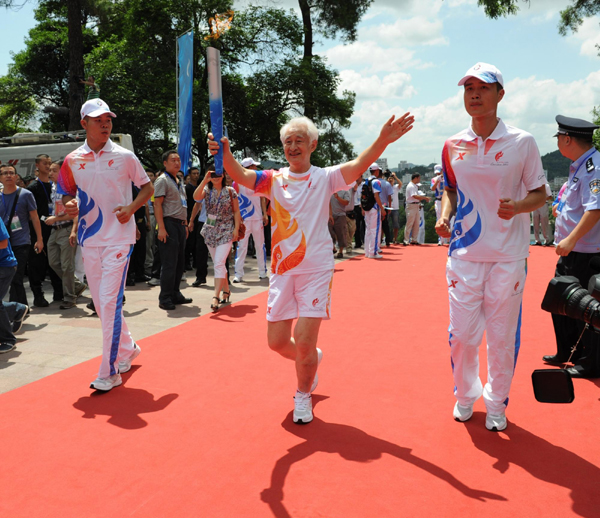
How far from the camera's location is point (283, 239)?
12.6 ft

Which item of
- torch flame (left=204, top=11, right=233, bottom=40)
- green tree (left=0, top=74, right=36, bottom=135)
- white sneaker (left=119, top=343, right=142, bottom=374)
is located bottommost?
white sneaker (left=119, top=343, right=142, bottom=374)

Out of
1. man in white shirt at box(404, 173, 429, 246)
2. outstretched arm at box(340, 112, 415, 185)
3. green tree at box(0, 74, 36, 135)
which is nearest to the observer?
outstretched arm at box(340, 112, 415, 185)

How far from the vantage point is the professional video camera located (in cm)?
287

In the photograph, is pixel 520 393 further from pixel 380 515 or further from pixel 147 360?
pixel 147 360

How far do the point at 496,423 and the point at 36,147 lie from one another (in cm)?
1224

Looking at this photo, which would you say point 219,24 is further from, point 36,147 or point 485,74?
point 485,74

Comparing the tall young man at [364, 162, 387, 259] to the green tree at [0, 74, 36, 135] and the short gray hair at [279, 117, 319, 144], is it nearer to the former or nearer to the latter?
the short gray hair at [279, 117, 319, 144]

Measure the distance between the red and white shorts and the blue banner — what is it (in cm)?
777

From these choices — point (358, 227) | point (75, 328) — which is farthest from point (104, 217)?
point (358, 227)

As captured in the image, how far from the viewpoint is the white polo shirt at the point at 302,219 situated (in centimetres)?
379

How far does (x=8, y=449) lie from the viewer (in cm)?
356

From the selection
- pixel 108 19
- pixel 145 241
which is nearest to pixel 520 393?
pixel 145 241

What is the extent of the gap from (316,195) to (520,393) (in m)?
2.22

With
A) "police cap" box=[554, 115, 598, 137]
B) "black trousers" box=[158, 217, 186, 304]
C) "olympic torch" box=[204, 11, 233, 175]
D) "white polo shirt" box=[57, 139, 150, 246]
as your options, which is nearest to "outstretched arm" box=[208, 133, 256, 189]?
"olympic torch" box=[204, 11, 233, 175]
